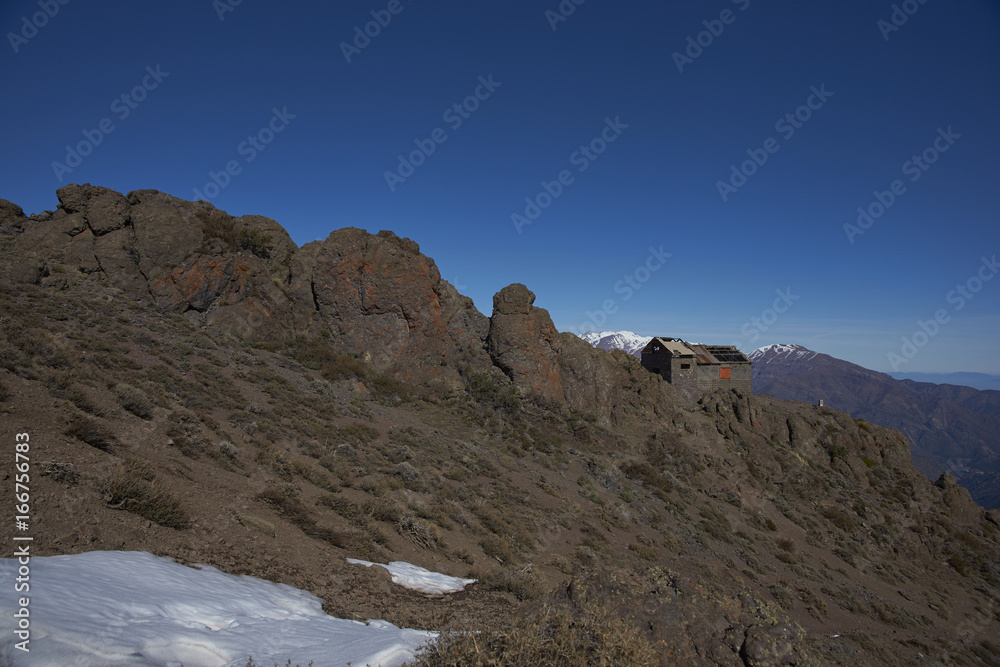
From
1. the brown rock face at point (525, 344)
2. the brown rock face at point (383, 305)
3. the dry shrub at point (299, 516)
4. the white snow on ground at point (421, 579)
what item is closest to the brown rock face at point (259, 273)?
the brown rock face at point (383, 305)

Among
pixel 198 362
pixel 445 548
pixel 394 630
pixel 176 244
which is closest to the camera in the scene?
pixel 394 630

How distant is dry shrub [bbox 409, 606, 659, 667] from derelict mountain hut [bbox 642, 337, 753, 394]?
32054 mm

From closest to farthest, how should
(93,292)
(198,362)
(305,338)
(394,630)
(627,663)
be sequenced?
(627,663) < (394,630) < (198,362) < (93,292) < (305,338)

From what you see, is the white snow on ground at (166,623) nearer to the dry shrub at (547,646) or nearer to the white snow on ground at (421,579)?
the dry shrub at (547,646)

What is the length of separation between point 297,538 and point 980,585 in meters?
34.1

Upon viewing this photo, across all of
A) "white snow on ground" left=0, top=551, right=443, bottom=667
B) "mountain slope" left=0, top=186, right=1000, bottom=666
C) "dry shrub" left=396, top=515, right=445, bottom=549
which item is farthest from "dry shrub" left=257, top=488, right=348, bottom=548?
"white snow on ground" left=0, top=551, right=443, bottom=667

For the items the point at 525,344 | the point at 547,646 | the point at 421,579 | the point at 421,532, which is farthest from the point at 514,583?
the point at 525,344

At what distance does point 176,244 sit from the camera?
2023 cm

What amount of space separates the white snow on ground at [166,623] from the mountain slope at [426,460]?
2.20 ft

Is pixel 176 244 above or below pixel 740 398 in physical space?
above

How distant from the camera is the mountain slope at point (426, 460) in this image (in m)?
5.76

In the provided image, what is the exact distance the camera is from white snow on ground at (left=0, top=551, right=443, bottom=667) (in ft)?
9.71

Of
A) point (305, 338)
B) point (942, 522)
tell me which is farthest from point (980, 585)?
point (305, 338)

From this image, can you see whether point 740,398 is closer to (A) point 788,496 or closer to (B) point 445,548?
(A) point 788,496
